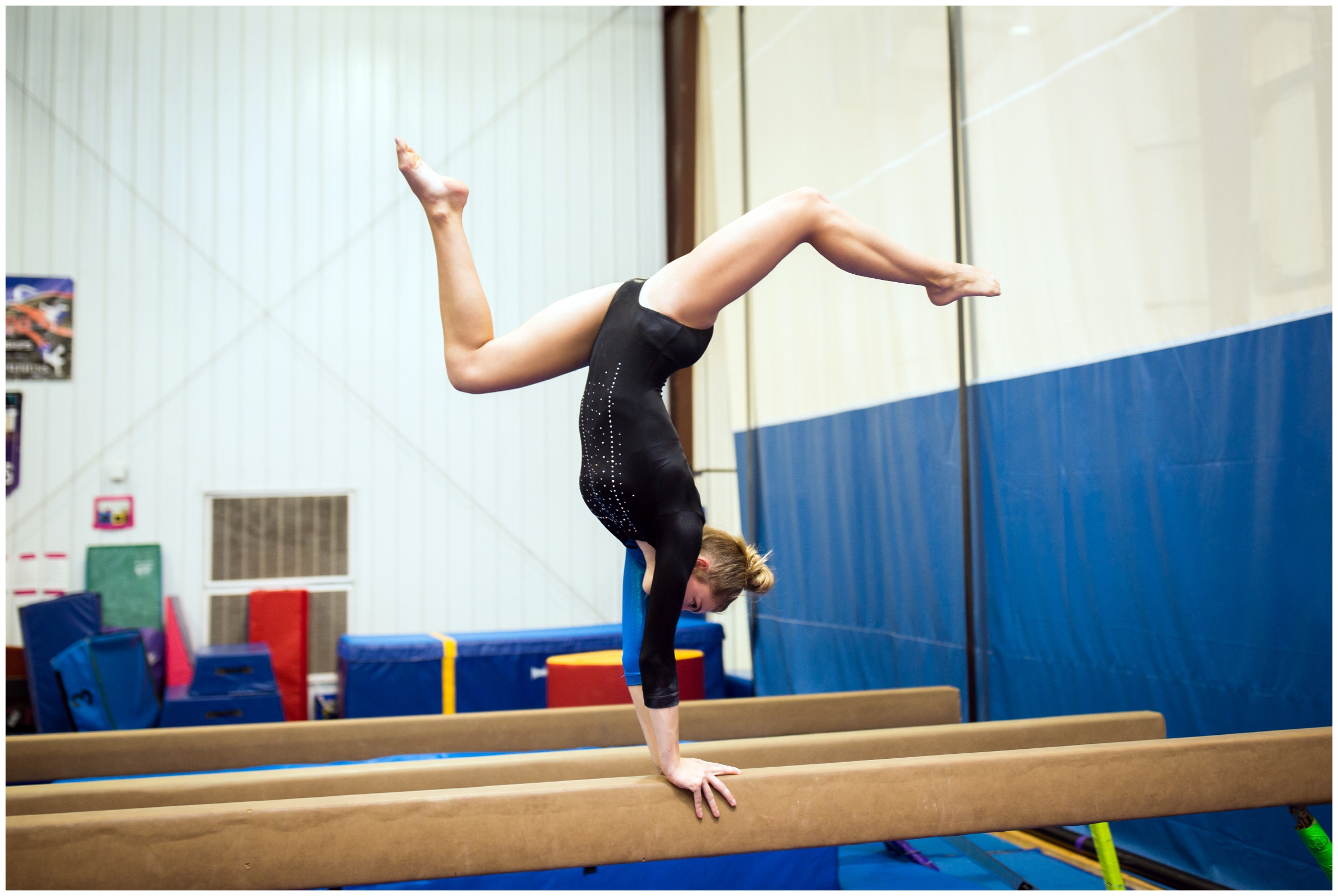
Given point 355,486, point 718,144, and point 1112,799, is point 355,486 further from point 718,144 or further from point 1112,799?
point 1112,799

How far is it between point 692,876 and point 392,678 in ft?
9.78

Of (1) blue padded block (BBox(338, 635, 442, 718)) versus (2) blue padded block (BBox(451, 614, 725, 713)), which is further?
(2) blue padded block (BBox(451, 614, 725, 713))

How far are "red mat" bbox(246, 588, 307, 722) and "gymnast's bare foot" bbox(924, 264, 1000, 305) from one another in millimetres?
5314

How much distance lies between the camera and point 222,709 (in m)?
5.57

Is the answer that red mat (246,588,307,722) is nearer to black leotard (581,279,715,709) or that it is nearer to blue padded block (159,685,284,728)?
blue padded block (159,685,284,728)

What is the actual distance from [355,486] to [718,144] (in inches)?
136

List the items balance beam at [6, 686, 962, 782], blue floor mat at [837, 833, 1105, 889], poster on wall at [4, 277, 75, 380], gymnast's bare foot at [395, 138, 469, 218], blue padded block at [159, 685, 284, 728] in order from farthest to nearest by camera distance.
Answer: poster on wall at [4, 277, 75, 380]
blue padded block at [159, 685, 284, 728]
blue floor mat at [837, 833, 1105, 889]
balance beam at [6, 686, 962, 782]
gymnast's bare foot at [395, 138, 469, 218]

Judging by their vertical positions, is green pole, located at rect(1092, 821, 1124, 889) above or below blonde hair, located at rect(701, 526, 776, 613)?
below

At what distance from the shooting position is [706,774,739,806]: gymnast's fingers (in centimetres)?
213

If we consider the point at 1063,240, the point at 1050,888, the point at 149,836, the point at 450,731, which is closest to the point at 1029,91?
the point at 1063,240

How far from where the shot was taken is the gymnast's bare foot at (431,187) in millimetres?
2229

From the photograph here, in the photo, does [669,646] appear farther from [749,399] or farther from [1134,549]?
[749,399]

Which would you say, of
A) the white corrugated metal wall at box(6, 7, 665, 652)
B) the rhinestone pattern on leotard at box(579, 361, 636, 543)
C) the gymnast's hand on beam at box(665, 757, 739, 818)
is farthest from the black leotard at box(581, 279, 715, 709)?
the white corrugated metal wall at box(6, 7, 665, 652)

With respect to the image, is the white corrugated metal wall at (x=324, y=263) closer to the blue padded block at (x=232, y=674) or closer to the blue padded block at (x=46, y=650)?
the blue padded block at (x=46, y=650)
